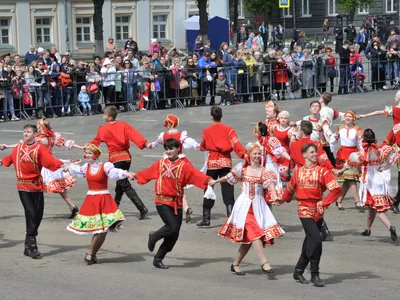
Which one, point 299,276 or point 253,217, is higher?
point 253,217

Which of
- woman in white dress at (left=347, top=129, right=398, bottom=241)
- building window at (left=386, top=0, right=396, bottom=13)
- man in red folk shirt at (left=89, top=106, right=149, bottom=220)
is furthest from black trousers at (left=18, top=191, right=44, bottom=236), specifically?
building window at (left=386, top=0, right=396, bottom=13)

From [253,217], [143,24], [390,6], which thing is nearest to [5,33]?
[143,24]

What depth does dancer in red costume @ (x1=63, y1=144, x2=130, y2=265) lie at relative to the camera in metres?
11.9

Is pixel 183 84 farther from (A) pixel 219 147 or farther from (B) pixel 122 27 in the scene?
(B) pixel 122 27

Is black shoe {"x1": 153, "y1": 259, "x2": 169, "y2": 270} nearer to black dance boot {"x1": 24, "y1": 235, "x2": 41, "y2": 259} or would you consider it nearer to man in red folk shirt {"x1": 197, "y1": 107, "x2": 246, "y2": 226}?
black dance boot {"x1": 24, "y1": 235, "x2": 41, "y2": 259}

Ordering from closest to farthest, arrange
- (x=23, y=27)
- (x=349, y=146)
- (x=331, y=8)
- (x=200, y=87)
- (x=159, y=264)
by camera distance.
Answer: (x=159, y=264) < (x=349, y=146) < (x=200, y=87) < (x=23, y=27) < (x=331, y=8)

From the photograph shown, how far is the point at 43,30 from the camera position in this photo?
52.5m

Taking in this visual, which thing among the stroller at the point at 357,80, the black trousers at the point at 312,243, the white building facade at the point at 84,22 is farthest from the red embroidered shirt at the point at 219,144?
the white building facade at the point at 84,22

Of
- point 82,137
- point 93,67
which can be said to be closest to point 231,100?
point 93,67

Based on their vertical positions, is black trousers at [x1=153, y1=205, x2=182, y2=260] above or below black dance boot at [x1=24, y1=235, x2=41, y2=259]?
above

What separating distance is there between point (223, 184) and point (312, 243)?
3957 millimetres

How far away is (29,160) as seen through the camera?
12.6m

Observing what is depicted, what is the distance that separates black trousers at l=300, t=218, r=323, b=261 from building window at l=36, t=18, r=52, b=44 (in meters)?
42.6

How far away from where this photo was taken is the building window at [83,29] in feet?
176
